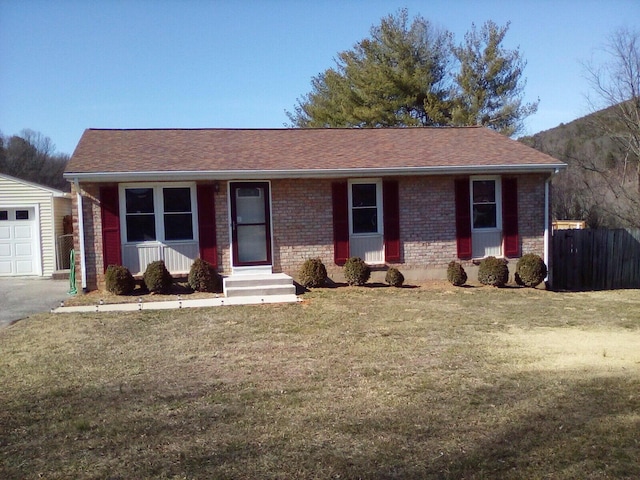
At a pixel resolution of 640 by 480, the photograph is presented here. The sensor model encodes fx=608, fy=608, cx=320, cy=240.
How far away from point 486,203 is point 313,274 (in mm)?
4628

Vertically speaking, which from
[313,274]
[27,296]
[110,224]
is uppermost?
[110,224]

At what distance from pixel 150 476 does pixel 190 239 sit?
9678 mm

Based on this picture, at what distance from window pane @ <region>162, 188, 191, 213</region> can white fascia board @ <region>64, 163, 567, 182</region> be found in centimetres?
52

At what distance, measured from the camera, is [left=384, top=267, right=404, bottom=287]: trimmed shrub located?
13500mm

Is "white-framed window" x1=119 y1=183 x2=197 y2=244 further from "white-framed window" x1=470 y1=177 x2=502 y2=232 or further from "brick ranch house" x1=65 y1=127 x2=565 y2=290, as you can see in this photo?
"white-framed window" x1=470 y1=177 x2=502 y2=232

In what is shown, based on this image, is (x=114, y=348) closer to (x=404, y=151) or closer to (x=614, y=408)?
(x=614, y=408)

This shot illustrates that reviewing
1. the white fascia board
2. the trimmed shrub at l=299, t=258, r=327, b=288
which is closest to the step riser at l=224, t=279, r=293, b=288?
the trimmed shrub at l=299, t=258, r=327, b=288

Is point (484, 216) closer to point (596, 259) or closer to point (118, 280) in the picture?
point (596, 259)

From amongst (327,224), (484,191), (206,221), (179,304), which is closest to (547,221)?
(484,191)

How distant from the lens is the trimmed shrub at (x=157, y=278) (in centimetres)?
1236

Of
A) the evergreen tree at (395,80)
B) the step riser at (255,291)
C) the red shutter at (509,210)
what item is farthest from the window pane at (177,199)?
the evergreen tree at (395,80)

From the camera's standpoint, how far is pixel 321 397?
5.61m

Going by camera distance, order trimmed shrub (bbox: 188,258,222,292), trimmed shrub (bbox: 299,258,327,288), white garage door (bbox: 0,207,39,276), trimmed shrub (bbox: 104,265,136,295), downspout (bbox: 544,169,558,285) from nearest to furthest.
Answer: trimmed shrub (bbox: 104,265,136,295) < trimmed shrub (bbox: 188,258,222,292) < trimmed shrub (bbox: 299,258,327,288) < downspout (bbox: 544,169,558,285) < white garage door (bbox: 0,207,39,276)

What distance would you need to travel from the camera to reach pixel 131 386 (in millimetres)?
6086
